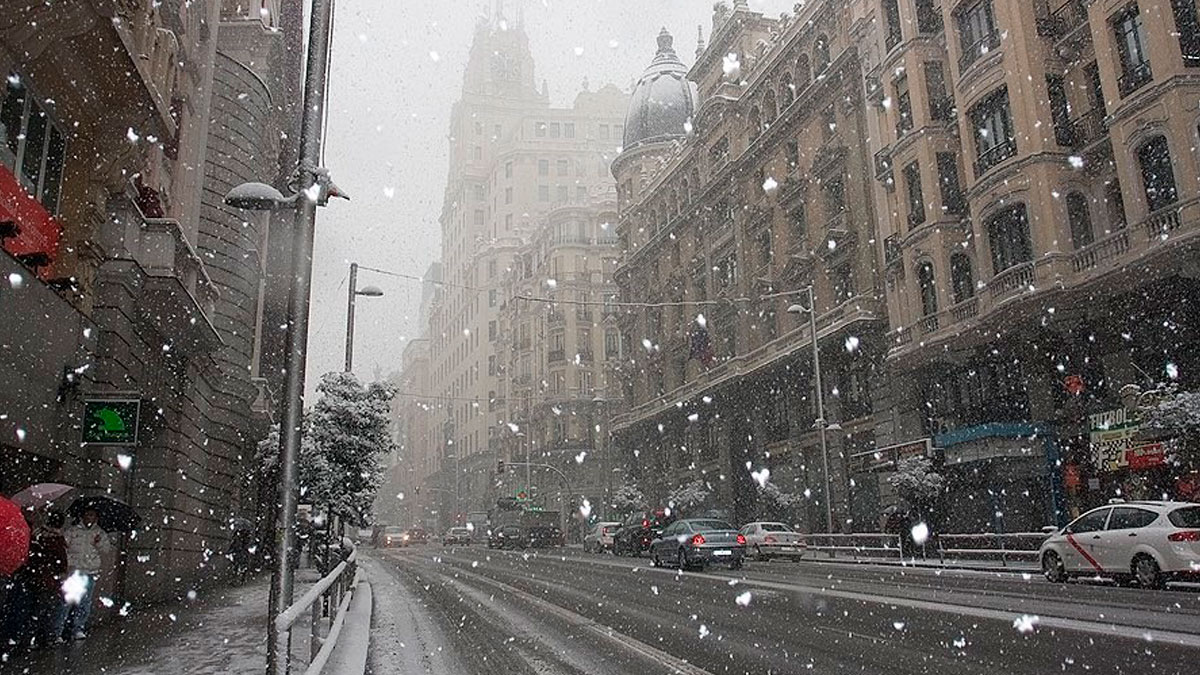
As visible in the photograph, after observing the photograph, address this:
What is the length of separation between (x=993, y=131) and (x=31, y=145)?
24740 mm

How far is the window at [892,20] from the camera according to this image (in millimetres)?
32125

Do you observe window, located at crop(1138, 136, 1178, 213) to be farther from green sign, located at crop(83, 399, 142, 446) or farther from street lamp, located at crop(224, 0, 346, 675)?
green sign, located at crop(83, 399, 142, 446)

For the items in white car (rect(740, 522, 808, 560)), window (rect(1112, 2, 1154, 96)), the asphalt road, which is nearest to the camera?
the asphalt road

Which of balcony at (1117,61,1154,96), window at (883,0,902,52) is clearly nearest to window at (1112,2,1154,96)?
balcony at (1117,61,1154,96)

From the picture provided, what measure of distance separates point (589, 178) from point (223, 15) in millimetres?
95678

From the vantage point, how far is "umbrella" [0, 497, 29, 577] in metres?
6.47

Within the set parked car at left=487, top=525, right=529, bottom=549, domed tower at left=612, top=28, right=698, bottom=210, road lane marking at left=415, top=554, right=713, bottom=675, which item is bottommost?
road lane marking at left=415, top=554, right=713, bottom=675

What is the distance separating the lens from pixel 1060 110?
24938 mm

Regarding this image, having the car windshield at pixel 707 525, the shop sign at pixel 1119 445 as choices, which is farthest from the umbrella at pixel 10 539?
the shop sign at pixel 1119 445

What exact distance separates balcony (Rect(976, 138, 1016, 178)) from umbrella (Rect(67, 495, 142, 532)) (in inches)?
939

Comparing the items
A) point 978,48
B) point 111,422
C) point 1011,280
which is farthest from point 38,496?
point 978,48

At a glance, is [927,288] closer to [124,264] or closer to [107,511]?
[124,264]

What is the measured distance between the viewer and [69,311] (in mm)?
11922

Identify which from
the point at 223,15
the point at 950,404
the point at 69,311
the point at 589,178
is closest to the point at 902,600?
the point at 69,311
